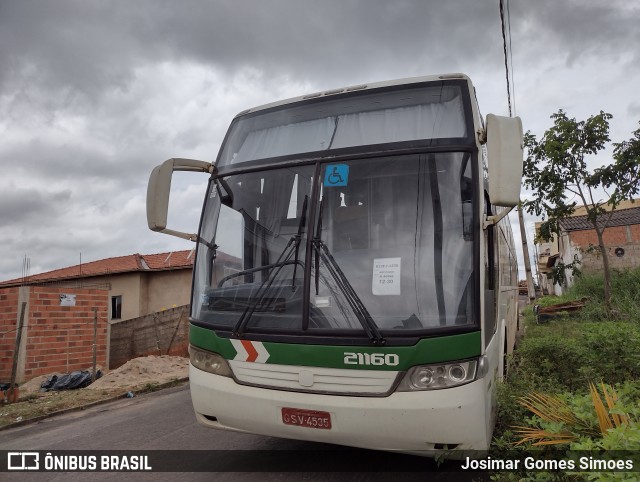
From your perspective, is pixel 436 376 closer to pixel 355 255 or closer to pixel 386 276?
pixel 386 276

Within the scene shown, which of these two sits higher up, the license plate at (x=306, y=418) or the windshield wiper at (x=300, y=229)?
the windshield wiper at (x=300, y=229)

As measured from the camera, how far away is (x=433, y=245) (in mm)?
3561

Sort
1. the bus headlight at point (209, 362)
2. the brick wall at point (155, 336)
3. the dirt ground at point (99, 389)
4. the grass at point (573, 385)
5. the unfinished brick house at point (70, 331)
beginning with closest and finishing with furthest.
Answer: the grass at point (573, 385) < the bus headlight at point (209, 362) < the dirt ground at point (99, 389) < the unfinished brick house at point (70, 331) < the brick wall at point (155, 336)

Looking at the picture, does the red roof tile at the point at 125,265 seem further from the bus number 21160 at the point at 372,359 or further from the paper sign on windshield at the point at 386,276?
the bus number 21160 at the point at 372,359

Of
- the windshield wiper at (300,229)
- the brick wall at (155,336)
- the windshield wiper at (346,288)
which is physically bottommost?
the brick wall at (155,336)

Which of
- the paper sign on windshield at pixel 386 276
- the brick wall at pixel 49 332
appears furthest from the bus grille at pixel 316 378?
the brick wall at pixel 49 332

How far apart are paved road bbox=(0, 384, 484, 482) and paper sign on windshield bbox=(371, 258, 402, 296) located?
1.58m

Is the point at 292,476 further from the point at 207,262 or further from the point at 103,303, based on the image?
the point at 103,303

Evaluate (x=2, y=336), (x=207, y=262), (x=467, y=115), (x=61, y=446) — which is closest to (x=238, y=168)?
(x=207, y=262)

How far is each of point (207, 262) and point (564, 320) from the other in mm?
13167

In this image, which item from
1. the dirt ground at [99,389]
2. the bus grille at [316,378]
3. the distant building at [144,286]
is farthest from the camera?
the distant building at [144,286]

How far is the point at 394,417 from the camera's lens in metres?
3.24

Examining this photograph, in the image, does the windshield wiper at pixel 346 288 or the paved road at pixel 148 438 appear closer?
the windshield wiper at pixel 346 288

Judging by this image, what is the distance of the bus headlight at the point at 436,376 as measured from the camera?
3.24 metres
